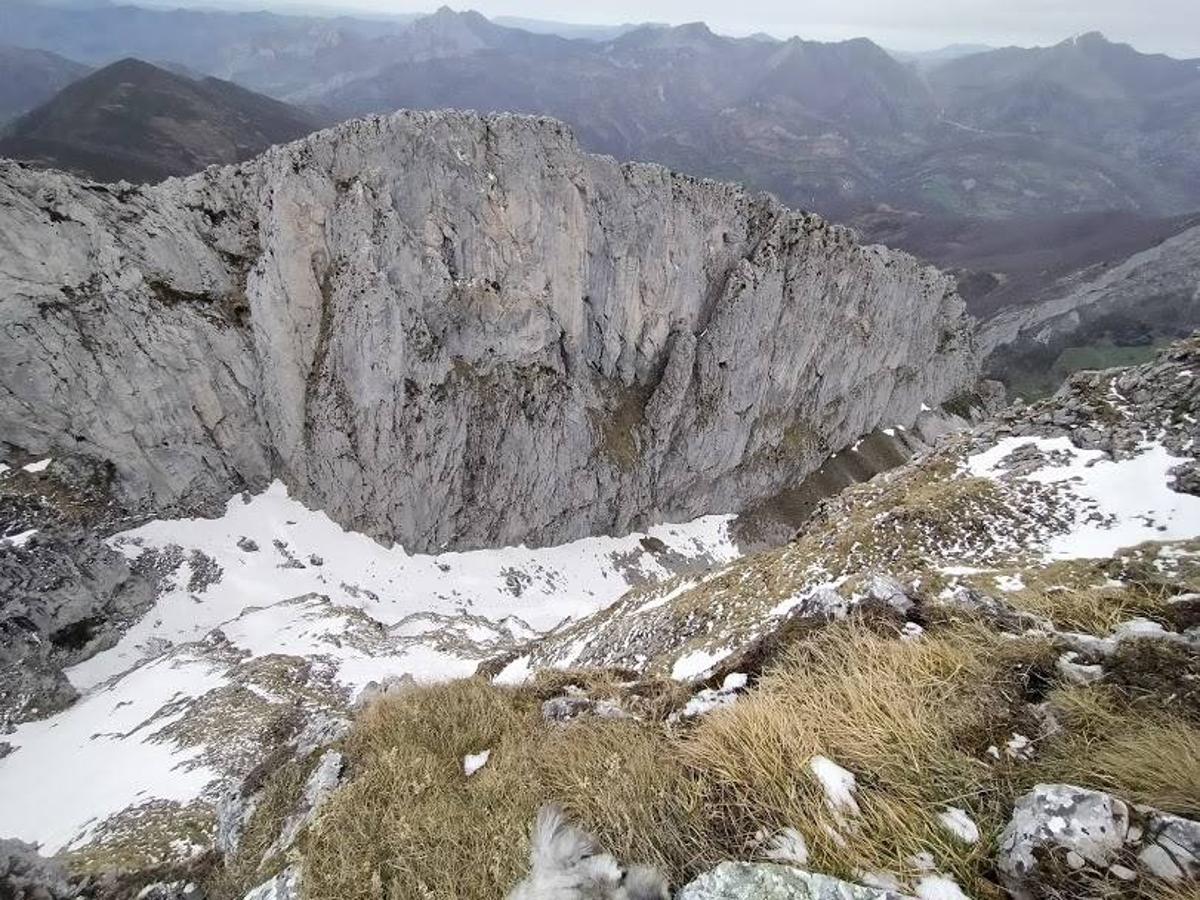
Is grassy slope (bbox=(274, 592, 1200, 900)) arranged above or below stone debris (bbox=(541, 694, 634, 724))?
above

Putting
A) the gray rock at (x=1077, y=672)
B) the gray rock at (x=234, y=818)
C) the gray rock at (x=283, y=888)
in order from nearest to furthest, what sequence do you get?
the gray rock at (x=1077, y=672)
the gray rock at (x=283, y=888)
the gray rock at (x=234, y=818)

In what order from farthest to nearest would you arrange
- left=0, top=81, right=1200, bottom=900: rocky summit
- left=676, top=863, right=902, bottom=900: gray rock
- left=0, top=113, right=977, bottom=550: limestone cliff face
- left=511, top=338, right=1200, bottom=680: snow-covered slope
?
left=0, top=113, right=977, bottom=550: limestone cliff face, left=511, top=338, right=1200, bottom=680: snow-covered slope, left=0, top=81, right=1200, bottom=900: rocky summit, left=676, top=863, right=902, bottom=900: gray rock

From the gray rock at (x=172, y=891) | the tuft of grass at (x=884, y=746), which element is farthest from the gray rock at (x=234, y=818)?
the tuft of grass at (x=884, y=746)

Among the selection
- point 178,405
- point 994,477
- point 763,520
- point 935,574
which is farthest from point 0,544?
point 763,520

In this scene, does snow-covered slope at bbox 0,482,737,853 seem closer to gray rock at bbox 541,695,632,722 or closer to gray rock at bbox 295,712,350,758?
gray rock at bbox 295,712,350,758

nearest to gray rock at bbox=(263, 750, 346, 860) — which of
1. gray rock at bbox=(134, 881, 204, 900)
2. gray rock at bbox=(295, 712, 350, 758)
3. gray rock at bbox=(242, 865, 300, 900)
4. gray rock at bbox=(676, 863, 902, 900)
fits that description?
gray rock at bbox=(295, 712, 350, 758)

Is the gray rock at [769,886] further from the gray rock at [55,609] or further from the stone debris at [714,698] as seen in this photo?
the gray rock at [55,609]
